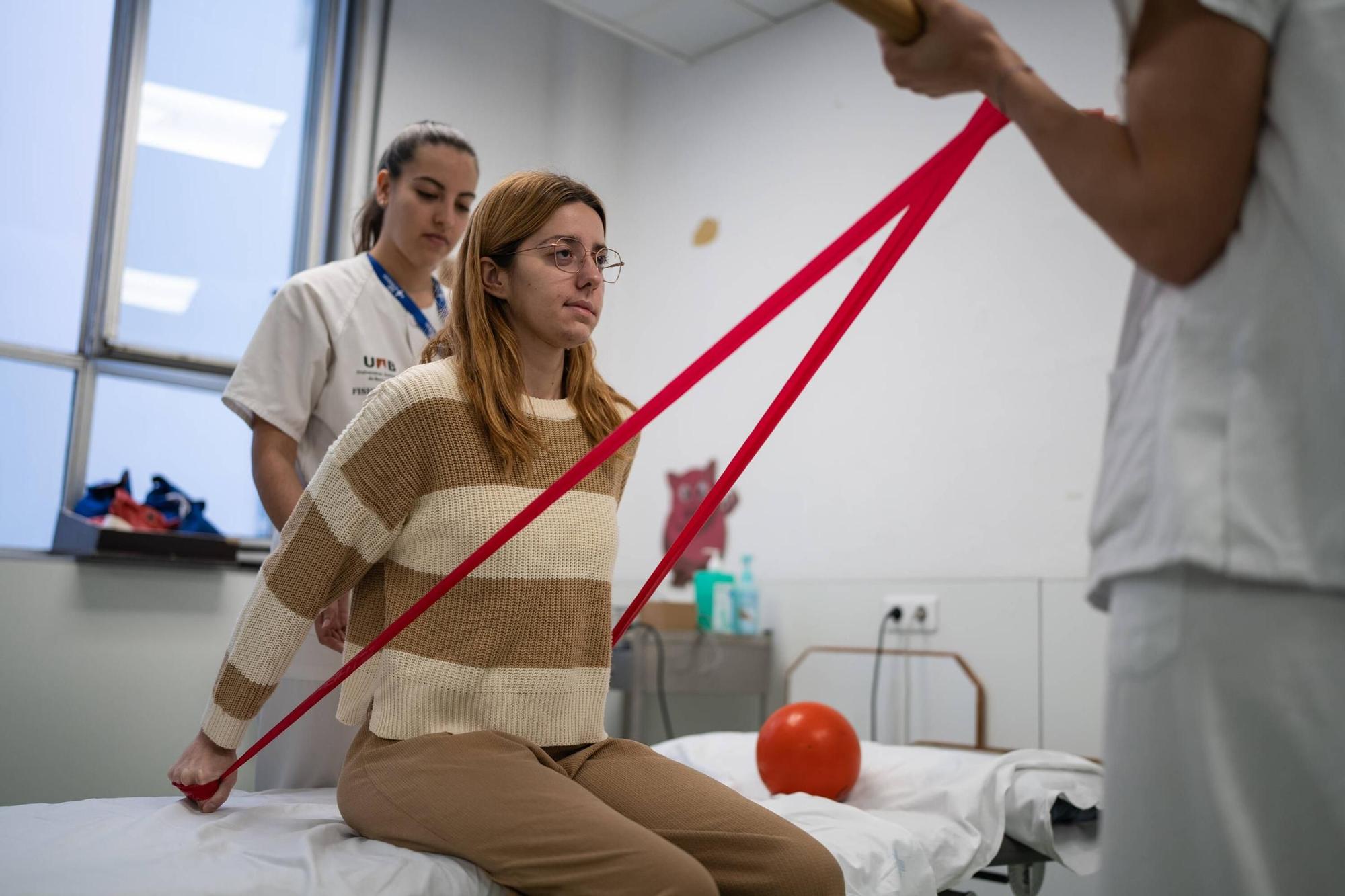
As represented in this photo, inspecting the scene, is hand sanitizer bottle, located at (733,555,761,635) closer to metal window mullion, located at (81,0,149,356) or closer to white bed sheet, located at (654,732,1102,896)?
white bed sheet, located at (654,732,1102,896)

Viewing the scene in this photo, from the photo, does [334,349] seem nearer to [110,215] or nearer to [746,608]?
[746,608]

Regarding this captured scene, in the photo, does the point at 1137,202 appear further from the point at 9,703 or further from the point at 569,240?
the point at 9,703

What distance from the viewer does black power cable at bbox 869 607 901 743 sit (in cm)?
326

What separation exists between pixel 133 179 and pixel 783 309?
10.6 ft

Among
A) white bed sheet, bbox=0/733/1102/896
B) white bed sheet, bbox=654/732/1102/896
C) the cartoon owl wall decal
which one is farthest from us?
the cartoon owl wall decal

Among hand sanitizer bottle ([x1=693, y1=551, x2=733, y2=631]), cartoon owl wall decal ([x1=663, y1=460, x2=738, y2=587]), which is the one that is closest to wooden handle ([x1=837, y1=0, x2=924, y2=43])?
hand sanitizer bottle ([x1=693, y1=551, x2=733, y2=631])

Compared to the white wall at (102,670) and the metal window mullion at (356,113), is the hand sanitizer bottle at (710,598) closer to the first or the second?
the white wall at (102,670)

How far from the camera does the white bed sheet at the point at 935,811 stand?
1662mm

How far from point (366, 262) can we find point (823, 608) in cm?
204

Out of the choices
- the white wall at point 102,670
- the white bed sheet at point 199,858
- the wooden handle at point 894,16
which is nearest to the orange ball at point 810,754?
the white bed sheet at point 199,858

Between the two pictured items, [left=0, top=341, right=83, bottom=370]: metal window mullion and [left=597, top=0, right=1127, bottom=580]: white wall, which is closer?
[left=597, top=0, right=1127, bottom=580]: white wall

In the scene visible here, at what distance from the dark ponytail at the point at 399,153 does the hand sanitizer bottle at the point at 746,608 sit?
1943 mm

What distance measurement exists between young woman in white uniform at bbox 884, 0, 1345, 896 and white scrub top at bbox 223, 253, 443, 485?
4.50 ft

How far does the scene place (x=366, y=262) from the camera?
1.95 m
